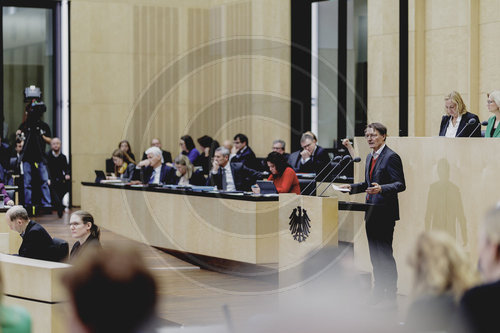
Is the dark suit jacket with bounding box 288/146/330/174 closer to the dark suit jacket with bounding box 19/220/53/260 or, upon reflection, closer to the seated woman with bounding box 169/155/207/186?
the seated woman with bounding box 169/155/207/186

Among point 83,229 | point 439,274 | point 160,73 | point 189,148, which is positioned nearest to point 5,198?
point 189,148

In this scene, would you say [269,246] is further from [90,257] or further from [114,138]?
[114,138]

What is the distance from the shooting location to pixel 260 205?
27.4 feet

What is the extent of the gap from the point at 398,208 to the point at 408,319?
15.7 ft

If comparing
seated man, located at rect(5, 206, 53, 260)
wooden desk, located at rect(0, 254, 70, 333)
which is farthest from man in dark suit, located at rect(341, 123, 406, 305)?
wooden desk, located at rect(0, 254, 70, 333)

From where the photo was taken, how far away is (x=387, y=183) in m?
7.01

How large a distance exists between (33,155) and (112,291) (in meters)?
11.7

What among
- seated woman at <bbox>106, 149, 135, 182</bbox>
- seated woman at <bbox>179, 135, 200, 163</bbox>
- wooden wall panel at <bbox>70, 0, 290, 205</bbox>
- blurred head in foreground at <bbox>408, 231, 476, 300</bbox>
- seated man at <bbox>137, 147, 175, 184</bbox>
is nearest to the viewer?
blurred head in foreground at <bbox>408, 231, 476, 300</bbox>

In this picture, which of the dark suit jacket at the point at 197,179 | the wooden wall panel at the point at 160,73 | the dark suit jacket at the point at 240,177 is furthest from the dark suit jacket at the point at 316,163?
the wooden wall panel at the point at 160,73

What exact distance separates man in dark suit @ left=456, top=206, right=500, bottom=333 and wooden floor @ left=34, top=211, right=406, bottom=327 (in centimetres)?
383

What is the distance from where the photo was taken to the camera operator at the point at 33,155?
12984 millimetres

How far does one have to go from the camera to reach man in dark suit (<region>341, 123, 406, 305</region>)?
22.9 ft

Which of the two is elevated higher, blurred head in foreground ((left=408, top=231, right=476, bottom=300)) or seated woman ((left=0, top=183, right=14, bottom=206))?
blurred head in foreground ((left=408, top=231, right=476, bottom=300))

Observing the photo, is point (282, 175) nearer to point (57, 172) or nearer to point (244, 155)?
point (244, 155)
